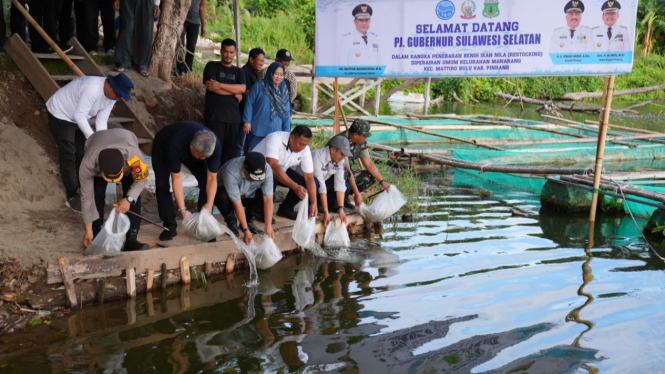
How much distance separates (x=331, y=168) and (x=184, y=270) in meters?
2.06

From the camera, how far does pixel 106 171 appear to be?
16.2 ft

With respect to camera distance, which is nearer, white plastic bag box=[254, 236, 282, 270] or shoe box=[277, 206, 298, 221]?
white plastic bag box=[254, 236, 282, 270]

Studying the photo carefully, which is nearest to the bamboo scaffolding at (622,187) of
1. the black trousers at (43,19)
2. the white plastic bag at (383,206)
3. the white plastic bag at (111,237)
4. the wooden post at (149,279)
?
the white plastic bag at (383,206)

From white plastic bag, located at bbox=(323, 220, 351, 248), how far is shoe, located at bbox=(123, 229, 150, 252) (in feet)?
7.02

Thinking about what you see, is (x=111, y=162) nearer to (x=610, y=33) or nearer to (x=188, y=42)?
(x=188, y=42)

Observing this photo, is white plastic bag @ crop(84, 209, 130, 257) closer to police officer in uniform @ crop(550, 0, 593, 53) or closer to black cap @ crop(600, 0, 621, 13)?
police officer in uniform @ crop(550, 0, 593, 53)

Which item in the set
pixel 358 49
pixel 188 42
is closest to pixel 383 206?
pixel 358 49

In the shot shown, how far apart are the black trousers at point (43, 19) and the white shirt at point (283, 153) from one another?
11.9ft

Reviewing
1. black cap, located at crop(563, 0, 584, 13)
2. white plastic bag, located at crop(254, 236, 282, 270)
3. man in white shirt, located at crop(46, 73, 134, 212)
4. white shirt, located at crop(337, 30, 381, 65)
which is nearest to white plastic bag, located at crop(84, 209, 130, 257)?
man in white shirt, located at crop(46, 73, 134, 212)

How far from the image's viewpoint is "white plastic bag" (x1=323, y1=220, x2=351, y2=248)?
Result: 23.3 ft

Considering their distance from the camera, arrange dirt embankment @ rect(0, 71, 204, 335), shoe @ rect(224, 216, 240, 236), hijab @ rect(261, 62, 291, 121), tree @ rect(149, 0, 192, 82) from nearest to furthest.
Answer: dirt embankment @ rect(0, 71, 204, 335), shoe @ rect(224, 216, 240, 236), hijab @ rect(261, 62, 291, 121), tree @ rect(149, 0, 192, 82)

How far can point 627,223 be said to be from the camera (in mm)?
8781

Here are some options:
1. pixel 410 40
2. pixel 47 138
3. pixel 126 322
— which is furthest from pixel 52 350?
pixel 410 40

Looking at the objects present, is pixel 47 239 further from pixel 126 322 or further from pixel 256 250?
pixel 256 250
